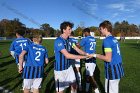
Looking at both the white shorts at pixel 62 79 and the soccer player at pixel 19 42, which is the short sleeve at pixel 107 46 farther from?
the soccer player at pixel 19 42

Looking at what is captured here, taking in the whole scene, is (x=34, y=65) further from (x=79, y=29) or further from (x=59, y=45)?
(x=79, y=29)

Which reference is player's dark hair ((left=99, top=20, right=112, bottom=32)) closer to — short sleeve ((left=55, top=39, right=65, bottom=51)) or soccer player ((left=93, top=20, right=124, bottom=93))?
soccer player ((left=93, top=20, right=124, bottom=93))

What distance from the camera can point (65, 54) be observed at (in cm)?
698

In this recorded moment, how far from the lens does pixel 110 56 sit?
21.2ft

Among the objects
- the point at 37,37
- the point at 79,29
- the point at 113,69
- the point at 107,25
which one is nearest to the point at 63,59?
the point at 37,37

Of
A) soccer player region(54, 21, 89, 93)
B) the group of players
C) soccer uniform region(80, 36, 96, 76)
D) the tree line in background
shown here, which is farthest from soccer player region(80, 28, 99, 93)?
the tree line in background

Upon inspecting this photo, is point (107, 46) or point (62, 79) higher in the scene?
point (107, 46)

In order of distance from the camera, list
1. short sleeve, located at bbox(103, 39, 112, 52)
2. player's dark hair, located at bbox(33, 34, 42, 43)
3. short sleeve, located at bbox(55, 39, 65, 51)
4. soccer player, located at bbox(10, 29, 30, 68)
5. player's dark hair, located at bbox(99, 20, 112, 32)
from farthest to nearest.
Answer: soccer player, located at bbox(10, 29, 30, 68)
player's dark hair, located at bbox(33, 34, 42, 43)
short sleeve, located at bbox(55, 39, 65, 51)
player's dark hair, located at bbox(99, 20, 112, 32)
short sleeve, located at bbox(103, 39, 112, 52)

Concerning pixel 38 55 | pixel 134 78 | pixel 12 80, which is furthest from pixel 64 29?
pixel 134 78

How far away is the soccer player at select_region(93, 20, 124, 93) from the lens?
6.46 m

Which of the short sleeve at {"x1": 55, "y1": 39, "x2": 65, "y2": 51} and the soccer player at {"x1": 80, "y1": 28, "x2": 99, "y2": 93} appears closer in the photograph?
the short sleeve at {"x1": 55, "y1": 39, "x2": 65, "y2": 51}

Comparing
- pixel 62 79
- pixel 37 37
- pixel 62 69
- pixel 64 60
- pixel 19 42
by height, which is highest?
pixel 37 37

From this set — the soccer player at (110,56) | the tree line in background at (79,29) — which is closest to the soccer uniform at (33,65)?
the soccer player at (110,56)

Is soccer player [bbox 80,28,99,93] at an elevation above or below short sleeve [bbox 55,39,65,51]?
below
